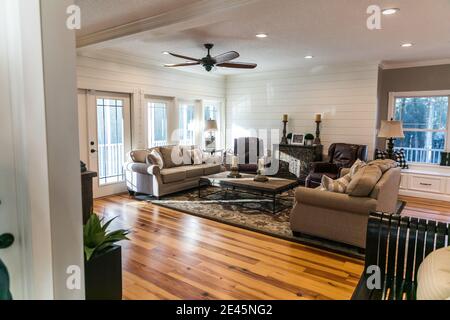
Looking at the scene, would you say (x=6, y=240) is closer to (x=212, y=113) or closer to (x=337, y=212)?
(x=337, y=212)

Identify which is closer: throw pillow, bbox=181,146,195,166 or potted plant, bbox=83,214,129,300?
potted plant, bbox=83,214,129,300

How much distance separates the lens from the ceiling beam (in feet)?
9.83

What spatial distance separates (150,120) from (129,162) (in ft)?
3.64

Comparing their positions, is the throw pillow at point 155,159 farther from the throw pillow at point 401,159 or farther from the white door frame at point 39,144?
the throw pillow at point 401,159

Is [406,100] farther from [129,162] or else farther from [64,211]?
[64,211]

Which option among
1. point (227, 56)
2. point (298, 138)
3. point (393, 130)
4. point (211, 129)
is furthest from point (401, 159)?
point (227, 56)

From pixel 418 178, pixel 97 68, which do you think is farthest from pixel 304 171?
pixel 97 68

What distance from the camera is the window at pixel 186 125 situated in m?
7.21

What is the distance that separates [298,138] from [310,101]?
850mm

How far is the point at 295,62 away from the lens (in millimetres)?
6316

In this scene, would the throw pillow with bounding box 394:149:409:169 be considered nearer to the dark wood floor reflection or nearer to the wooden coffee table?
the wooden coffee table

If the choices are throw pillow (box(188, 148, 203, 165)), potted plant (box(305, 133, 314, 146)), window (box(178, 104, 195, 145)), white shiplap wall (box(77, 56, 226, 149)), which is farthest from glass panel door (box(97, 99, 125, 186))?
potted plant (box(305, 133, 314, 146))

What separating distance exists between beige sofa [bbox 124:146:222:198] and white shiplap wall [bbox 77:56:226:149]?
0.56 m

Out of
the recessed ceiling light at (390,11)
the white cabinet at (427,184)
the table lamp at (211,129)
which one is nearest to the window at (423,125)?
the white cabinet at (427,184)
